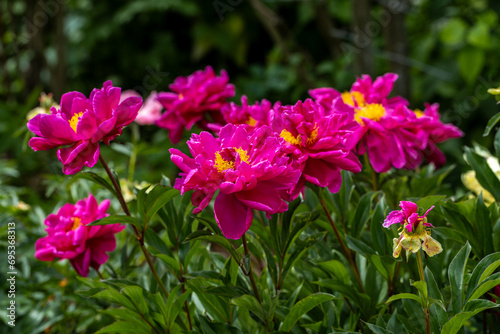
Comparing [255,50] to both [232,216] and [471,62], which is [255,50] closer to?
[471,62]

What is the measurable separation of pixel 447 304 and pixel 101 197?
2.50ft

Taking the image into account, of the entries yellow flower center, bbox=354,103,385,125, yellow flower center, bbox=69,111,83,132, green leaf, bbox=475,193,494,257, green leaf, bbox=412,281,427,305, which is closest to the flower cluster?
yellow flower center, bbox=354,103,385,125

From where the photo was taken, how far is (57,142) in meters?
0.62

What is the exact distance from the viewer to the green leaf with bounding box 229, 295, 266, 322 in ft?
1.93

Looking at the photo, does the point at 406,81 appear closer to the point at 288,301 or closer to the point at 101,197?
the point at 101,197

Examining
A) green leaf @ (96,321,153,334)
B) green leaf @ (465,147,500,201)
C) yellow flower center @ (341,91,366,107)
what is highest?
yellow flower center @ (341,91,366,107)

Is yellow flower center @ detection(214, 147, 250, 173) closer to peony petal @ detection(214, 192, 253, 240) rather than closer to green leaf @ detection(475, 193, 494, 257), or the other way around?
peony petal @ detection(214, 192, 253, 240)

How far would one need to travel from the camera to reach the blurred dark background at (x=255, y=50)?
6.31 ft

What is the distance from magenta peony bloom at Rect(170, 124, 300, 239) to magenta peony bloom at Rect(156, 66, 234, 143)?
0.32 m

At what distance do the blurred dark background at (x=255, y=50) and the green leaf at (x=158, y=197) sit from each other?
0.29 metres

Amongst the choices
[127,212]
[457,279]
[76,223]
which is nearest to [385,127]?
[457,279]

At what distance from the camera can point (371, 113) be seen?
2.52 feet

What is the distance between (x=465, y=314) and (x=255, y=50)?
133 inches

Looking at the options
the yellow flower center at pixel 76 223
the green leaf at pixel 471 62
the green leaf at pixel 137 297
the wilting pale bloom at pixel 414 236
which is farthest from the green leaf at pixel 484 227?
the green leaf at pixel 471 62
